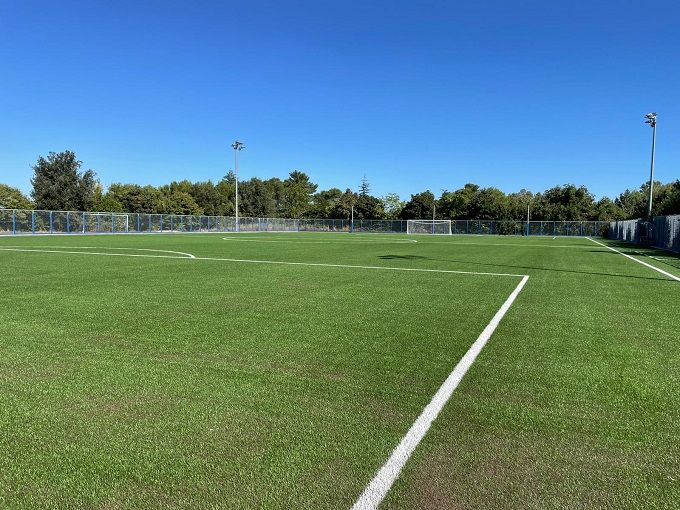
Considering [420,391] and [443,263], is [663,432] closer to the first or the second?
[420,391]

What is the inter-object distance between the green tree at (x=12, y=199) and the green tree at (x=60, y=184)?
838 centimetres

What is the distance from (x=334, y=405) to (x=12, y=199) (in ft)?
272

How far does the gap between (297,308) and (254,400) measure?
407 centimetres

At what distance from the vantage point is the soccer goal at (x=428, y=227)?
72.5 metres

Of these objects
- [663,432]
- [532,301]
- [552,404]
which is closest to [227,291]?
[532,301]

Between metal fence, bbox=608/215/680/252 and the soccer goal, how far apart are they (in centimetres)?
2839

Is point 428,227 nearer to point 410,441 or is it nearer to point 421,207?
point 421,207

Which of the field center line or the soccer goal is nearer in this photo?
the field center line

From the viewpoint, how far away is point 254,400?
3.97 meters

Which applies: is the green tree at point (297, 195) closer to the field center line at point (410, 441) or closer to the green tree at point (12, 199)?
the green tree at point (12, 199)

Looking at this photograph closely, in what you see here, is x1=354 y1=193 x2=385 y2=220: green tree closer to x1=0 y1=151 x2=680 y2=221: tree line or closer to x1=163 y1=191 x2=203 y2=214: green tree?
x1=0 y1=151 x2=680 y2=221: tree line

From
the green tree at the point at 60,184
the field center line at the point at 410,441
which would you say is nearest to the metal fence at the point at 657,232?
the field center line at the point at 410,441

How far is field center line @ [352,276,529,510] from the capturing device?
2.64 meters

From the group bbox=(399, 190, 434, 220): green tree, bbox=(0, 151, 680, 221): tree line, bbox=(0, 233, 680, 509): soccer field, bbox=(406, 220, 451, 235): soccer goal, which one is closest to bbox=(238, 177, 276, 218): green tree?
bbox=(0, 151, 680, 221): tree line
